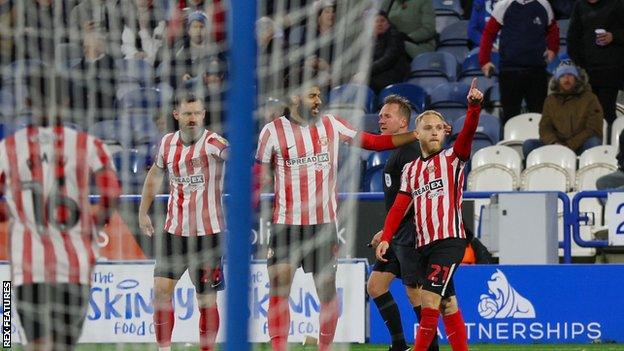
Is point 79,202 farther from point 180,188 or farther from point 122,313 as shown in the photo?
point 122,313

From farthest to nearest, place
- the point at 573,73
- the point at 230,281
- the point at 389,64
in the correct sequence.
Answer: the point at 389,64 → the point at 573,73 → the point at 230,281

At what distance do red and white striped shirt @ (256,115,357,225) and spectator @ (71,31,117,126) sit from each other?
71.2 inches

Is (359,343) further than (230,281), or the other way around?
(359,343)

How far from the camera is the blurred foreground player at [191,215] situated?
29.7ft

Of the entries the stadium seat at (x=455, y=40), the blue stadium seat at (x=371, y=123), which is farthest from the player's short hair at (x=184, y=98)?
the stadium seat at (x=455, y=40)

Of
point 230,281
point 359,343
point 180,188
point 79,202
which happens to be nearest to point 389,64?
point 359,343

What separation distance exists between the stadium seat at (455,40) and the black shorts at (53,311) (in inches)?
389

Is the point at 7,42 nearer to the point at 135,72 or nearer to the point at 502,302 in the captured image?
the point at 135,72

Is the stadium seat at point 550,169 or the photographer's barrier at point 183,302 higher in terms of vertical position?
the stadium seat at point 550,169

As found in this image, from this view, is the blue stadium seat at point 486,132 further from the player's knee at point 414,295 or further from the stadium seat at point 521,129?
the player's knee at point 414,295

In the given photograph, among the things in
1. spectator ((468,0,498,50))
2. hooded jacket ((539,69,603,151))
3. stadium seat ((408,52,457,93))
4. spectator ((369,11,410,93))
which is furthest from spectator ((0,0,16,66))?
spectator ((468,0,498,50))

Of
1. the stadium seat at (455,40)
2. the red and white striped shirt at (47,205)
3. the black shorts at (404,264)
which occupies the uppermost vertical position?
the stadium seat at (455,40)

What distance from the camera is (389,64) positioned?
14727 millimetres

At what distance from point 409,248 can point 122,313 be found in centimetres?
303
